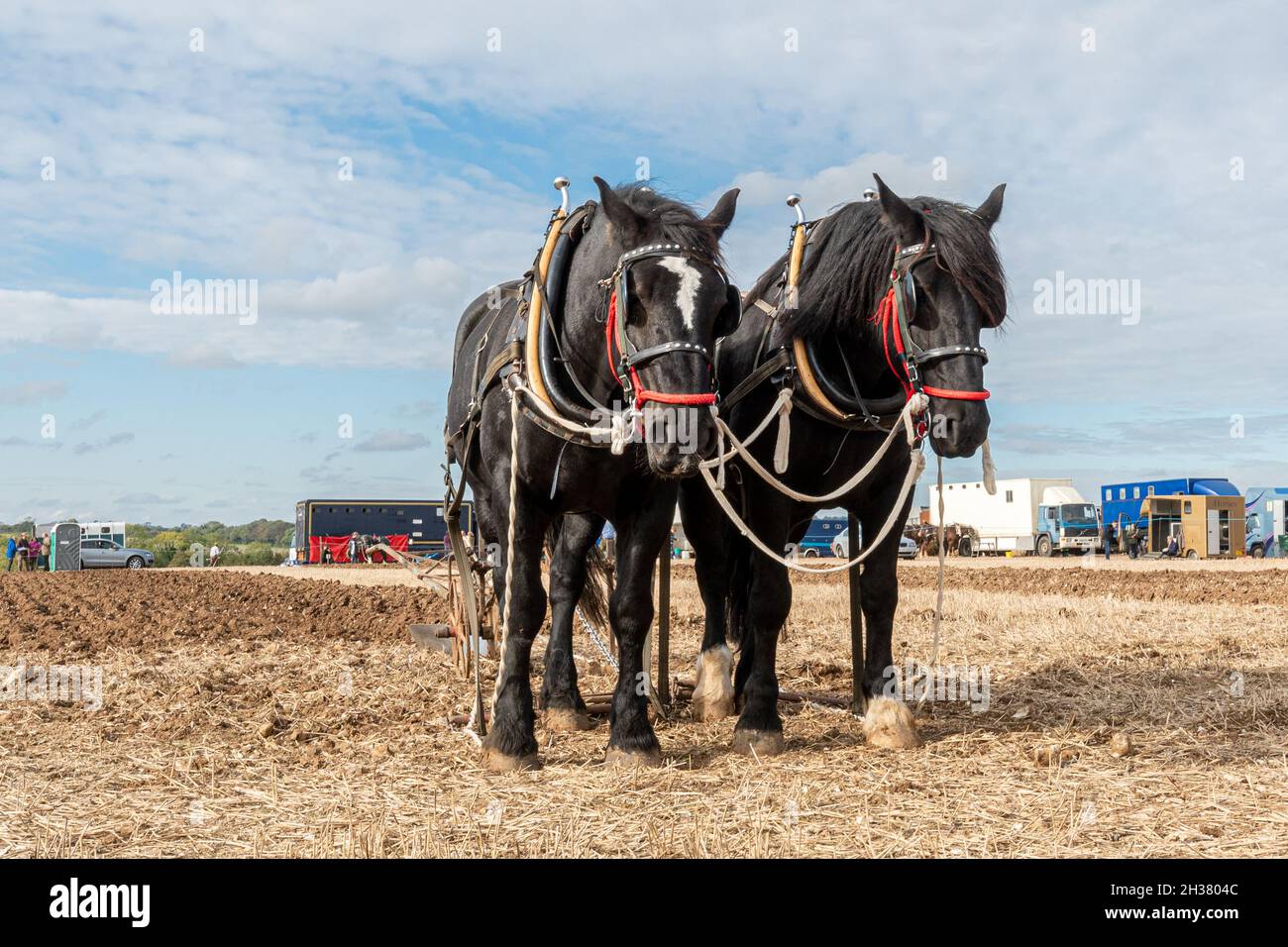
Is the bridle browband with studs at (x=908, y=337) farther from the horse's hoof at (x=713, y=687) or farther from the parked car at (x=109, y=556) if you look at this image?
the parked car at (x=109, y=556)

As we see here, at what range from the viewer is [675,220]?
14.7ft

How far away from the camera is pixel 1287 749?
4.95 metres

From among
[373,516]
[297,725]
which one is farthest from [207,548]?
[297,725]

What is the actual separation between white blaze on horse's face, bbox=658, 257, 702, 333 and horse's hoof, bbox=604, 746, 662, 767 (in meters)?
1.99

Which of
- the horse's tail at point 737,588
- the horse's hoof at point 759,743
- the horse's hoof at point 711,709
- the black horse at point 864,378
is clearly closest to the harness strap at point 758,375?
the black horse at point 864,378

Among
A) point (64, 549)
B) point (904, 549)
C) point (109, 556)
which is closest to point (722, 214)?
point (904, 549)

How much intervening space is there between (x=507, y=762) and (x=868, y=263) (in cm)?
288

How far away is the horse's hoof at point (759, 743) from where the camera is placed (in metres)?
5.10

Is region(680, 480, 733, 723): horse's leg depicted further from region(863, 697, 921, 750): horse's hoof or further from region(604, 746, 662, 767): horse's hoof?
region(604, 746, 662, 767): horse's hoof

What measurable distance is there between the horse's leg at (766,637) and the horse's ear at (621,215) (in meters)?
A: 1.52

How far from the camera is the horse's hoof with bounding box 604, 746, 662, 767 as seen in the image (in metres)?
4.77

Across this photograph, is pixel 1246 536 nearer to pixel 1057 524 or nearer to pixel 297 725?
pixel 1057 524

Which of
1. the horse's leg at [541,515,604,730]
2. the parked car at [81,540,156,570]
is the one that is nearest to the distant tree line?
the parked car at [81,540,156,570]

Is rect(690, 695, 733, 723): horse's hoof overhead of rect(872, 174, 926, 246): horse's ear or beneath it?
beneath
